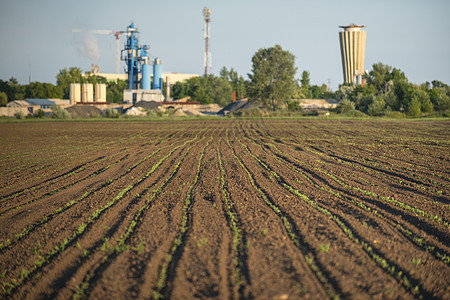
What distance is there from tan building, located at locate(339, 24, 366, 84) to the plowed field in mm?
137581

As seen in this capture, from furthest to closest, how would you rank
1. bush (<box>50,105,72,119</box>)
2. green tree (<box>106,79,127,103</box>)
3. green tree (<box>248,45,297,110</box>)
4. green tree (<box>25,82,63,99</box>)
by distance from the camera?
1. green tree (<box>106,79,127,103</box>)
2. green tree (<box>25,82,63,99</box>)
3. green tree (<box>248,45,297,110</box>)
4. bush (<box>50,105,72,119</box>)

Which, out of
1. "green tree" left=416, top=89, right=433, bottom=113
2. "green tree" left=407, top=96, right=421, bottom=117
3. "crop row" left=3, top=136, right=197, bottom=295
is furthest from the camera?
"green tree" left=416, top=89, right=433, bottom=113

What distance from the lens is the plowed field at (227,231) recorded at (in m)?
4.75

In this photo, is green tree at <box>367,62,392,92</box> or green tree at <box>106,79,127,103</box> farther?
green tree at <box>106,79,127,103</box>

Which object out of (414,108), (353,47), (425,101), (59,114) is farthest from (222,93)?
(353,47)

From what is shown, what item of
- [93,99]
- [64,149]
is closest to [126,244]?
[64,149]

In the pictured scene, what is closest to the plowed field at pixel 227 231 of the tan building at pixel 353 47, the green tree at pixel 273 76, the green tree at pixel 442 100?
the green tree at pixel 442 100

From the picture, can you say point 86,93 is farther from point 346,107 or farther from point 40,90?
point 346,107

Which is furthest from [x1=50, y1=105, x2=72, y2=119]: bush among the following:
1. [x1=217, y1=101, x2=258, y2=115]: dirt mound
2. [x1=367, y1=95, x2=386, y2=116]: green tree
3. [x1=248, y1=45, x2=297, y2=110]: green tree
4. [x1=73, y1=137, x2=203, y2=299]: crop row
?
[x1=73, y1=137, x2=203, y2=299]: crop row

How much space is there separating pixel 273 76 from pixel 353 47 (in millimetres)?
90256

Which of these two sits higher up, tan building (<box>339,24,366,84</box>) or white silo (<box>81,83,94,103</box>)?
tan building (<box>339,24,366,84</box>)

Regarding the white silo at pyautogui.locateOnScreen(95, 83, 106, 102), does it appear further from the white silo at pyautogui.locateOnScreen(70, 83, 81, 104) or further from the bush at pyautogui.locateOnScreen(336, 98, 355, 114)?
the bush at pyautogui.locateOnScreen(336, 98, 355, 114)

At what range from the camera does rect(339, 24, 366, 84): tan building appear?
139125mm

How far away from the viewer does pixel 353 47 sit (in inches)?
5512
